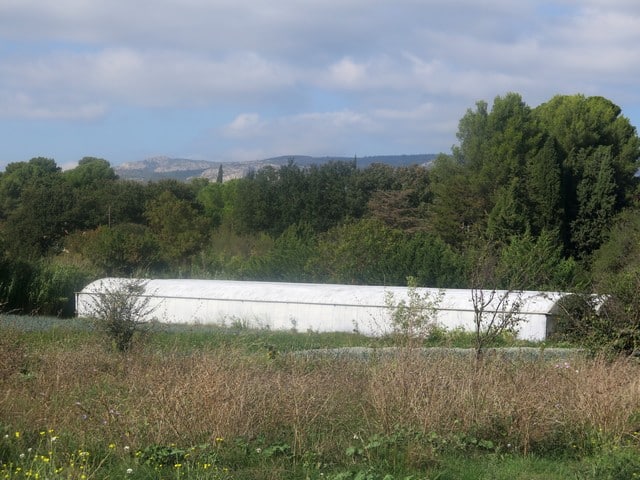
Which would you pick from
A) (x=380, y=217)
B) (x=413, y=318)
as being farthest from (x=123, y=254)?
(x=380, y=217)

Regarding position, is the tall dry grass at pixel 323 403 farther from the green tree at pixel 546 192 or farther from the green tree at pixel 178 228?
the green tree at pixel 546 192

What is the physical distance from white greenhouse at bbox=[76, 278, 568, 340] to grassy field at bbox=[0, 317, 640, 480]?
A: 375 inches

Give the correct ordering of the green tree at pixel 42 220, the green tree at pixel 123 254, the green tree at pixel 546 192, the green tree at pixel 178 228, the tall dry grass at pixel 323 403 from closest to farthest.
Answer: the tall dry grass at pixel 323 403 < the green tree at pixel 123 254 < the green tree at pixel 178 228 < the green tree at pixel 546 192 < the green tree at pixel 42 220

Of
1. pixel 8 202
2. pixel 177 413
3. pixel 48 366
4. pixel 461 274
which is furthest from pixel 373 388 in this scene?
pixel 8 202

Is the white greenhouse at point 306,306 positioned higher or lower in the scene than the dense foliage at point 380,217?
lower

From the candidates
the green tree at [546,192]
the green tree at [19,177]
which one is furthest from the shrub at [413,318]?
the green tree at [19,177]

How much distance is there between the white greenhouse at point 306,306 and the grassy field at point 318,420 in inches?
375

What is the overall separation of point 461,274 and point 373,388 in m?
17.5

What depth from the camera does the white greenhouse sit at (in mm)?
18797

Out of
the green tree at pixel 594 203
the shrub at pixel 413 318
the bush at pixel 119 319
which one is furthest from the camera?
the green tree at pixel 594 203

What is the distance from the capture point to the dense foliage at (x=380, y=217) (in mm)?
26000

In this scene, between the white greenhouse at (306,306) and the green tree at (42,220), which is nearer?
the white greenhouse at (306,306)

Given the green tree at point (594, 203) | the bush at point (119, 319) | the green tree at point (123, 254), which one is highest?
the green tree at point (594, 203)

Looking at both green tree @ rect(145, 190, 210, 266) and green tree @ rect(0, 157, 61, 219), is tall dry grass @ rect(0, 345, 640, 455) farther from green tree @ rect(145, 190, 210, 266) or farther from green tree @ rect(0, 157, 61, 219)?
green tree @ rect(0, 157, 61, 219)
